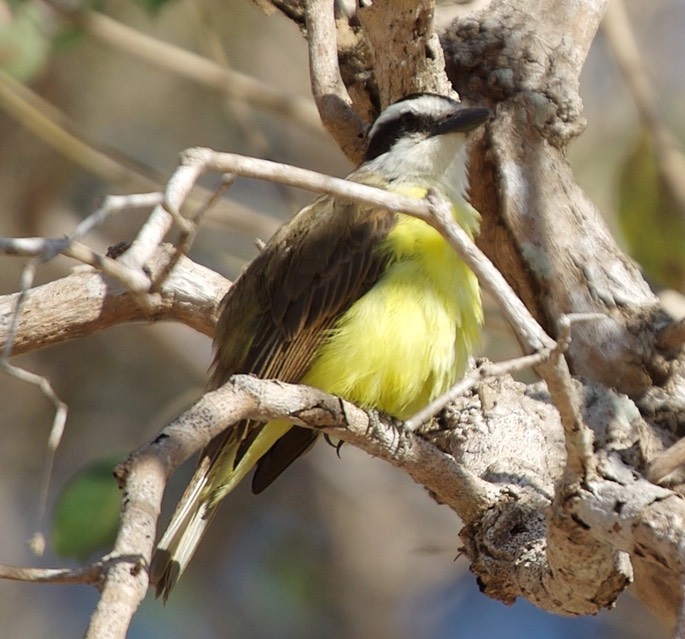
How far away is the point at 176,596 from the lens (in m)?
7.53

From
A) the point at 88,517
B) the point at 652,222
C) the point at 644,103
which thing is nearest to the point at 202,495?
the point at 88,517

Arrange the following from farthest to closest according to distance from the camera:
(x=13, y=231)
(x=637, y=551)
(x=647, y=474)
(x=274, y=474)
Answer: (x=13, y=231), (x=274, y=474), (x=647, y=474), (x=637, y=551)

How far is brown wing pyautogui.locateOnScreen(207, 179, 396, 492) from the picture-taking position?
3270 mm

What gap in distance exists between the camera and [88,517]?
381 centimetres

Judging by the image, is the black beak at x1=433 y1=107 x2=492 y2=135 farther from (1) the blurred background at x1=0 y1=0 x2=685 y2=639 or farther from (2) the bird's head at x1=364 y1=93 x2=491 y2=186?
(1) the blurred background at x1=0 y1=0 x2=685 y2=639

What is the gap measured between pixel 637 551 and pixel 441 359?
35.6 inches

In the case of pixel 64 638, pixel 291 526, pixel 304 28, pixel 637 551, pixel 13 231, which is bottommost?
pixel 64 638

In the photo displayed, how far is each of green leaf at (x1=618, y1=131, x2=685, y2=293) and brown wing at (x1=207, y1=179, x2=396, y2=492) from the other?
4.10 ft

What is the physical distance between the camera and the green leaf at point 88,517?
12.5 ft

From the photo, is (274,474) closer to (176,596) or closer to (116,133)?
(176,596)

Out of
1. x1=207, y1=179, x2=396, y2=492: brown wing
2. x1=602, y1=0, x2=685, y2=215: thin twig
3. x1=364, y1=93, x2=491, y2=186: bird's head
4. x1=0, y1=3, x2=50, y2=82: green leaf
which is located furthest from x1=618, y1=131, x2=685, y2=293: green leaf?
x1=0, y1=3, x2=50, y2=82: green leaf

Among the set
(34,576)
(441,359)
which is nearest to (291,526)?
(441,359)

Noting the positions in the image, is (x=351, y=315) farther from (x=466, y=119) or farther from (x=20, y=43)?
(x=20, y=43)

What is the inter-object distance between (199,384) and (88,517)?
280 centimetres
